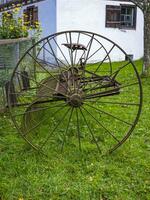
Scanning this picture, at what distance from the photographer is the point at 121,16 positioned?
1438cm

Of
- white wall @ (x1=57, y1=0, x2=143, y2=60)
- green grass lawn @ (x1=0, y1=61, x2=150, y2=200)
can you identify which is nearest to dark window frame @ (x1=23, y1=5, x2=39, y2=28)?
white wall @ (x1=57, y1=0, x2=143, y2=60)

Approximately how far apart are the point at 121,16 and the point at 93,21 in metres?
1.55

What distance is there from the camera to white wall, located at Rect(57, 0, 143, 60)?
13.0 metres

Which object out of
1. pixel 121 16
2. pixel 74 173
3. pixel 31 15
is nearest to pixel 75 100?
pixel 74 173

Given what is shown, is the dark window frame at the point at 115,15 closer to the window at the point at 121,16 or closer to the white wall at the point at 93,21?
the window at the point at 121,16

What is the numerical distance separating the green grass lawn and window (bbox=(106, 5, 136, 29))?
10632mm

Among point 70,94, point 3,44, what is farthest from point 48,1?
point 70,94

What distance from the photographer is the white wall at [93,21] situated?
1301 centimetres

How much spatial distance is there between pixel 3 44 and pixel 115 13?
10.5 m

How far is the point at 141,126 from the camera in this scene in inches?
179

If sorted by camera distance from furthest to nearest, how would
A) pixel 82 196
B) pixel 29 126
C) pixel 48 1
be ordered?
pixel 48 1
pixel 29 126
pixel 82 196

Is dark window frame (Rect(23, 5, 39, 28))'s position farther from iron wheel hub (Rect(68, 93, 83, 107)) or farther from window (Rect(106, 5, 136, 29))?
iron wheel hub (Rect(68, 93, 83, 107))

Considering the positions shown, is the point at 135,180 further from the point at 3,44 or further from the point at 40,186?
the point at 3,44

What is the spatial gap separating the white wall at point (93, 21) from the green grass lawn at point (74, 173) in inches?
382
